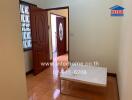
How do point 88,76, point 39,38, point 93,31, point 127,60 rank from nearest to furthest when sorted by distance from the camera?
point 127,60 < point 88,76 < point 93,31 < point 39,38

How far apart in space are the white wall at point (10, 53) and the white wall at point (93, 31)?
2811mm

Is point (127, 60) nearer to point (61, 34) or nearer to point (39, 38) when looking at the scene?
point (39, 38)

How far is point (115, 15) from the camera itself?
10.6ft

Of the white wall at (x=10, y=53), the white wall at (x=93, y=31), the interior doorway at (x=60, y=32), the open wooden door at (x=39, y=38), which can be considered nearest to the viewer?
the white wall at (x=10, y=53)

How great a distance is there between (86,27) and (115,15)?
0.88 m

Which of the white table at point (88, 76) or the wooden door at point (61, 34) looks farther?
the wooden door at point (61, 34)

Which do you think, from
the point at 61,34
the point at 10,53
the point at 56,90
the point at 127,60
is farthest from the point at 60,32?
the point at 10,53

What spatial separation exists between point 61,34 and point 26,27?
120 inches

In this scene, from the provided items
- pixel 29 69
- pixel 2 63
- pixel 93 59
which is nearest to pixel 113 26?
pixel 93 59

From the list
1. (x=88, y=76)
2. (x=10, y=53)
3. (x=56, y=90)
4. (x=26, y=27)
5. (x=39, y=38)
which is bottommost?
(x=56, y=90)

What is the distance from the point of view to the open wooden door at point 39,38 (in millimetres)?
3451

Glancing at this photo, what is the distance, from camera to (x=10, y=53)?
99 cm

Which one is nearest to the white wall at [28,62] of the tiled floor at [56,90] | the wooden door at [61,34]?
the tiled floor at [56,90]

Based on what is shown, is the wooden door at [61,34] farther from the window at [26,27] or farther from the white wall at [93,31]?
the window at [26,27]
